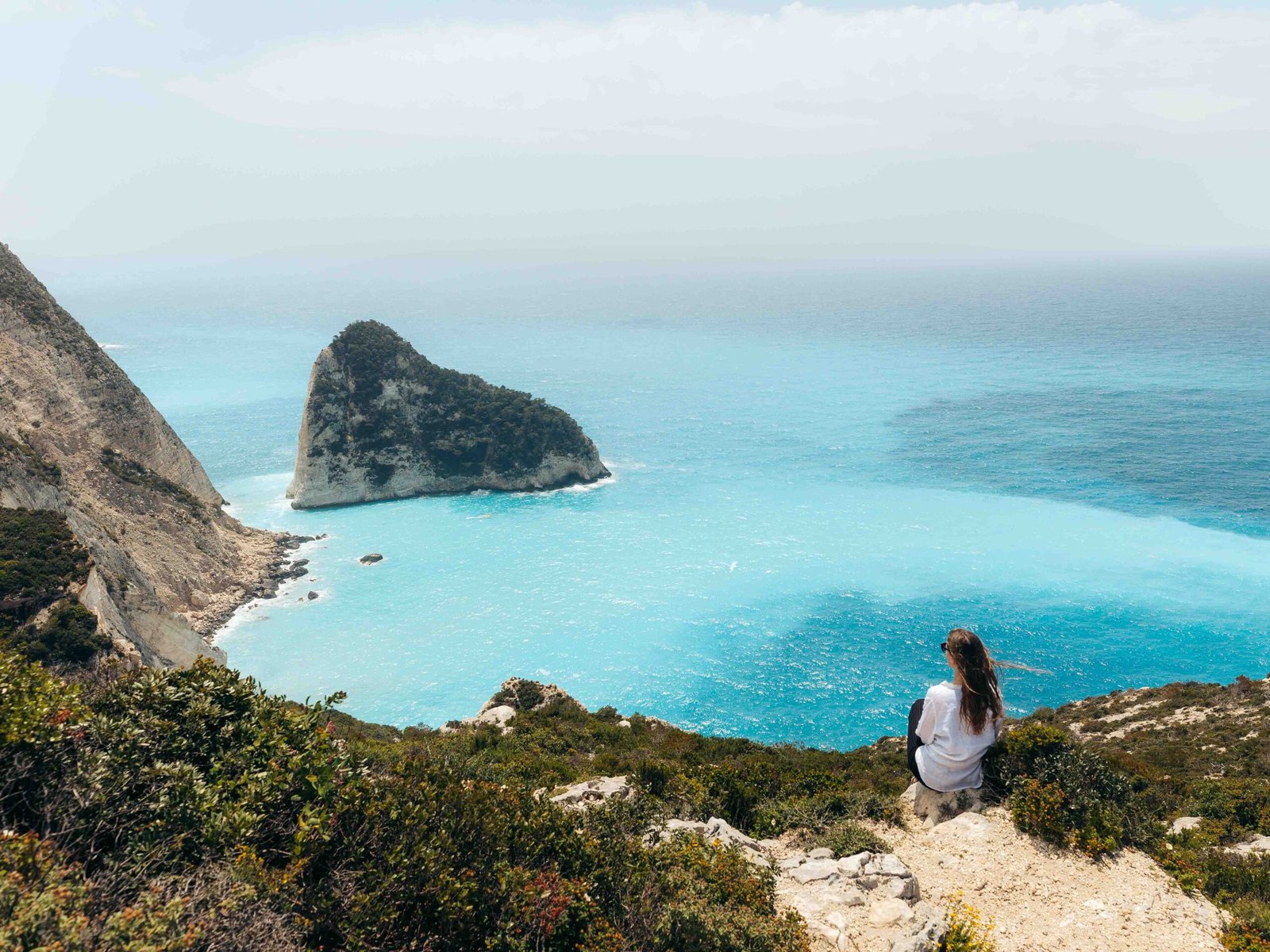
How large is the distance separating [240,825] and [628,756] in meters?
15.6

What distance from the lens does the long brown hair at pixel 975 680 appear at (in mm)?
9781

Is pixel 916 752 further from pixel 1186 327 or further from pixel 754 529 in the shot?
pixel 1186 327

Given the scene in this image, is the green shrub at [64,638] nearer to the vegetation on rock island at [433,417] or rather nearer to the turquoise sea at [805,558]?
the turquoise sea at [805,558]

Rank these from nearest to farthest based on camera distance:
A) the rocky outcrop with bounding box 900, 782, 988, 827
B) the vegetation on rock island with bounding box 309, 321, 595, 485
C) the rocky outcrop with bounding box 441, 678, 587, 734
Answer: the rocky outcrop with bounding box 900, 782, 988, 827, the rocky outcrop with bounding box 441, 678, 587, 734, the vegetation on rock island with bounding box 309, 321, 595, 485

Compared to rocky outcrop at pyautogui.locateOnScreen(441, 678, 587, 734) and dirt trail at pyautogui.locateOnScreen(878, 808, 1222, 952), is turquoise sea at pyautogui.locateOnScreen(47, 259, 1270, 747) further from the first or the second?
dirt trail at pyautogui.locateOnScreen(878, 808, 1222, 952)

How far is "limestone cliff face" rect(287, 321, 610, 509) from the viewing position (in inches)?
3174

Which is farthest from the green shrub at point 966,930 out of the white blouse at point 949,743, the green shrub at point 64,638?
the green shrub at point 64,638

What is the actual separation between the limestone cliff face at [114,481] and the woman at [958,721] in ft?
127

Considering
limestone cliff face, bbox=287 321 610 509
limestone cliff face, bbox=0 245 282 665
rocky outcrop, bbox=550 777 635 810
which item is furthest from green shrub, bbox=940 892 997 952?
limestone cliff face, bbox=287 321 610 509

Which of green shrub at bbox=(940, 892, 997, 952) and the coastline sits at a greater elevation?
green shrub at bbox=(940, 892, 997, 952)

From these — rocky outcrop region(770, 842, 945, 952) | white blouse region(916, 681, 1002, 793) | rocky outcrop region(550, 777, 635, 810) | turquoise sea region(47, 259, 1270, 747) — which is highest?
white blouse region(916, 681, 1002, 793)

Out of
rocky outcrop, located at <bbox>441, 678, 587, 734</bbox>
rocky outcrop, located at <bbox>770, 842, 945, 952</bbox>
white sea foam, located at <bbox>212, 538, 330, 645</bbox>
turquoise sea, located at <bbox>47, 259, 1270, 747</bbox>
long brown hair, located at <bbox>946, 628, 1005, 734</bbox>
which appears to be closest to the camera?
rocky outcrop, located at <bbox>770, 842, 945, 952</bbox>

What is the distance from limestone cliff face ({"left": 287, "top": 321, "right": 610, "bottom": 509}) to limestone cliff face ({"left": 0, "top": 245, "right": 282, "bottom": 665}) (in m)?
17.4

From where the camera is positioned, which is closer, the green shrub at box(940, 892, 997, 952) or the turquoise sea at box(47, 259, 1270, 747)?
the green shrub at box(940, 892, 997, 952)
